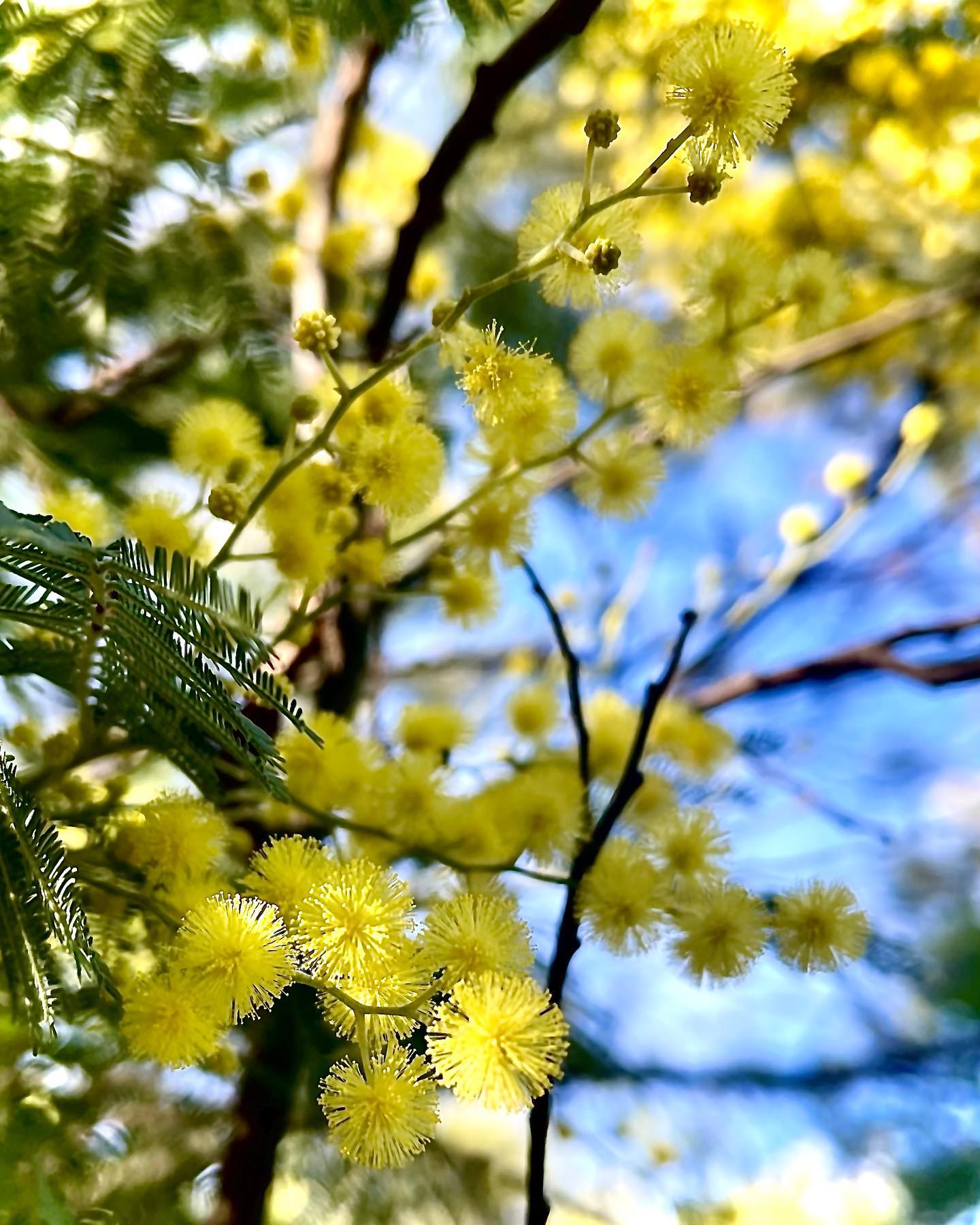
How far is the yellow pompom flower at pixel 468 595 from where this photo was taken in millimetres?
624

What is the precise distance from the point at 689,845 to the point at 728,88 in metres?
0.33

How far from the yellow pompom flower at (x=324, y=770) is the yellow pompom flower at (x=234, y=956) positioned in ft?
0.45

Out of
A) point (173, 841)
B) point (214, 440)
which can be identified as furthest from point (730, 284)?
point (173, 841)

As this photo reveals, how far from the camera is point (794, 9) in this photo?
0.88 metres

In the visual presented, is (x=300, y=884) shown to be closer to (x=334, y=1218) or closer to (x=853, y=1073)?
(x=334, y=1218)

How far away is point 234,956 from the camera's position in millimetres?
373

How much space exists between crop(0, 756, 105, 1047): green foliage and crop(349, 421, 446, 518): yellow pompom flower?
0.63 ft

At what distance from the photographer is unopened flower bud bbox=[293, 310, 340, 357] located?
1.56ft

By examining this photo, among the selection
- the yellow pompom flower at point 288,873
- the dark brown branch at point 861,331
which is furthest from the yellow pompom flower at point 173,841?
the dark brown branch at point 861,331

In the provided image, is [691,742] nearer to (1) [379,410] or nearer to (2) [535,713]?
(2) [535,713]

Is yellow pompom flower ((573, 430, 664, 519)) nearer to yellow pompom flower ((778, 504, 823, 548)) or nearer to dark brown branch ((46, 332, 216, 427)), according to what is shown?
dark brown branch ((46, 332, 216, 427))

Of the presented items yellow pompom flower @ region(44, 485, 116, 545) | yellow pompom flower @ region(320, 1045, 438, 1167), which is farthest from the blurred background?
yellow pompom flower @ region(320, 1045, 438, 1167)

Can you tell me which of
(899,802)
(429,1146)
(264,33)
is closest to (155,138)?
(264,33)

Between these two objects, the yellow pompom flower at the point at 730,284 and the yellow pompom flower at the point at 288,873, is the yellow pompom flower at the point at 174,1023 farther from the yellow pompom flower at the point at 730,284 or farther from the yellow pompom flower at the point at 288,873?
the yellow pompom flower at the point at 730,284
